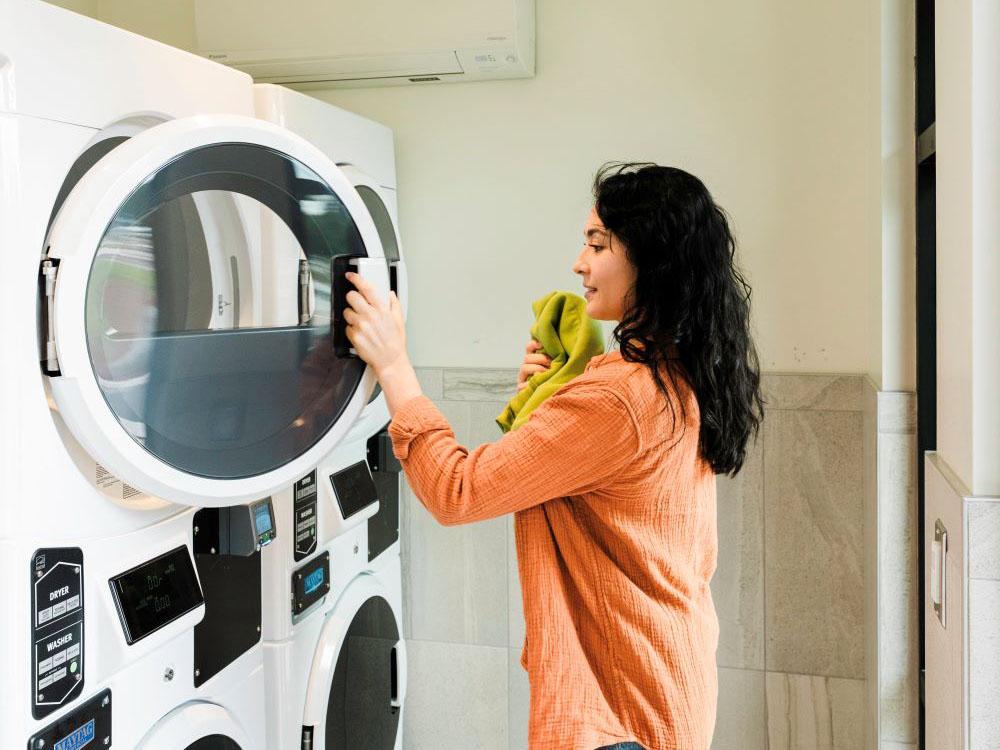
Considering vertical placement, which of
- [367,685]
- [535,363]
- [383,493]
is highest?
[535,363]

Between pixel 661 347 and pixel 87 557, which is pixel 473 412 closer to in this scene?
pixel 661 347

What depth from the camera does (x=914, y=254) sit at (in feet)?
6.28

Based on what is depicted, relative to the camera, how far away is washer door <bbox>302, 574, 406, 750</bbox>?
191cm

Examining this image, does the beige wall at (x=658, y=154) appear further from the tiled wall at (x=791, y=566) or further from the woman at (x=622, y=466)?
the woman at (x=622, y=466)

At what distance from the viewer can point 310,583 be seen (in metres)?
1.88

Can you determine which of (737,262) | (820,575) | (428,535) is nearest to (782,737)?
(820,575)

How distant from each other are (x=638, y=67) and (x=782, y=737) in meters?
1.75

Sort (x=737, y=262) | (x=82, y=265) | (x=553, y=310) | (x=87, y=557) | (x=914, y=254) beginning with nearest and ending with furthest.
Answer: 1. (x=82, y=265)
2. (x=87, y=557)
3. (x=553, y=310)
4. (x=914, y=254)
5. (x=737, y=262)

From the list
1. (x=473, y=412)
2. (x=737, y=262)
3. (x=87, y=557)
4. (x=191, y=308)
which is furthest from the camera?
(x=473, y=412)

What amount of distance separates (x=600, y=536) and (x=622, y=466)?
145 mm

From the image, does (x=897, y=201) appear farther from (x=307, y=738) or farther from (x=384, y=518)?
(x=307, y=738)

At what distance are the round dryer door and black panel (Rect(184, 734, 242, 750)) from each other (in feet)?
1.50

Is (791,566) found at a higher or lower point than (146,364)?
lower

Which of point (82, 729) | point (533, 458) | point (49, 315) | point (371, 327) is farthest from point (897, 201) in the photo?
point (82, 729)
